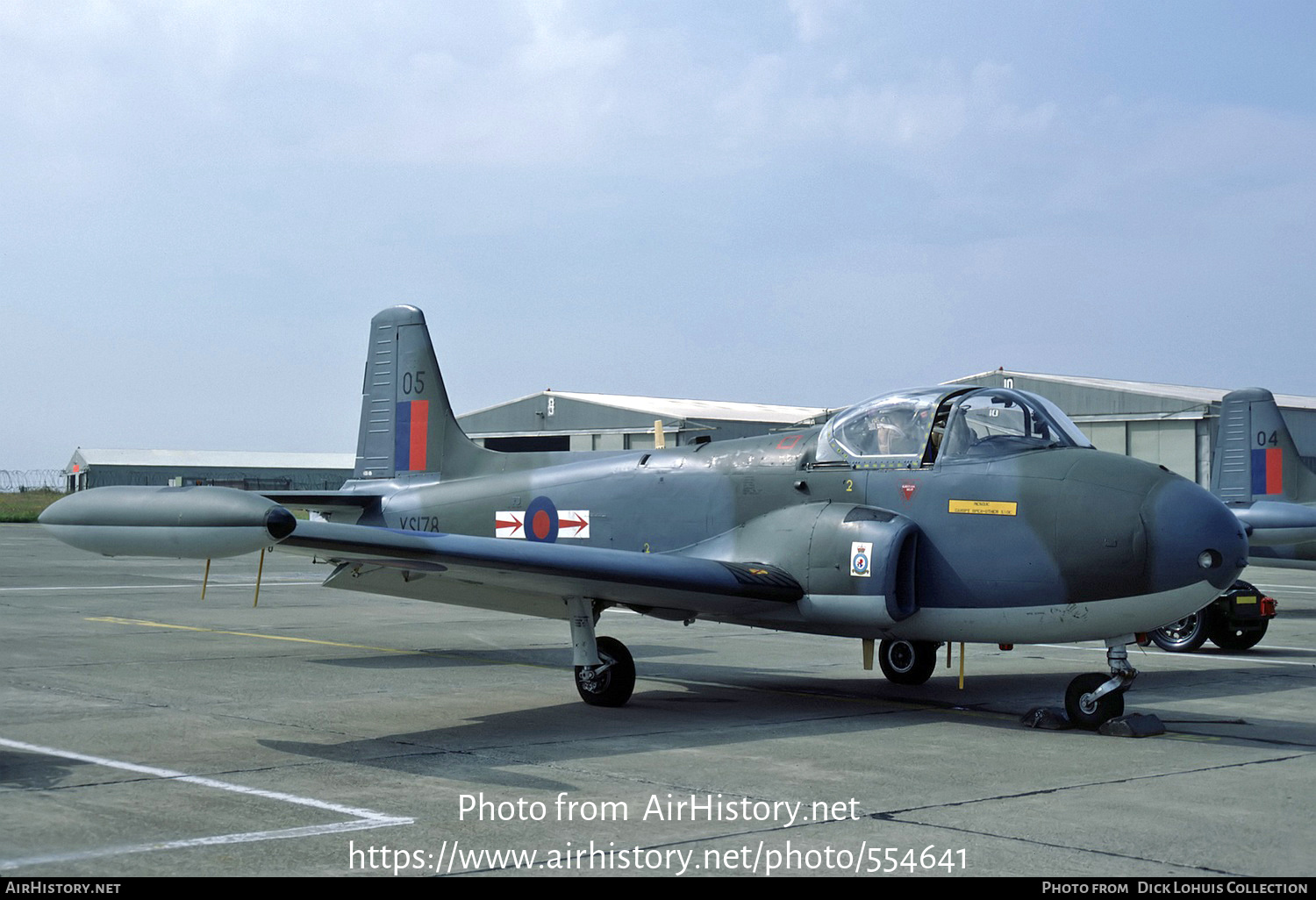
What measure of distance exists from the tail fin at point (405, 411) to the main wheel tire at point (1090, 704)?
7.25 metres

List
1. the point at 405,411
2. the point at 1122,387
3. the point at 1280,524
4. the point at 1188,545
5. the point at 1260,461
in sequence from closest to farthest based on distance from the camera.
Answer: the point at 1188,545, the point at 405,411, the point at 1280,524, the point at 1260,461, the point at 1122,387

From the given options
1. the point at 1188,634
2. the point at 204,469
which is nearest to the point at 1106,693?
the point at 1188,634

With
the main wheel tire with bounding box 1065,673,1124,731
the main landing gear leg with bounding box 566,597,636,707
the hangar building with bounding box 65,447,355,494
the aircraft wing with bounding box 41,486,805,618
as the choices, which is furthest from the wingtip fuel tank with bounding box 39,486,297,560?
the hangar building with bounding box 65,447,355,494

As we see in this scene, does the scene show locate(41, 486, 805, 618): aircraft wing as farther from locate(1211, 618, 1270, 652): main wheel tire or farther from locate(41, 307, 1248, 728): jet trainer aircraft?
locate(1211, 618, 1270, 652): main wheel tire

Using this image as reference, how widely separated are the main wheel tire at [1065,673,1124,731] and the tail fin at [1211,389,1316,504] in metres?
14.8

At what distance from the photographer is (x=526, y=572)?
9.54 m

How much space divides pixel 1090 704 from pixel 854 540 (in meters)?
2.17

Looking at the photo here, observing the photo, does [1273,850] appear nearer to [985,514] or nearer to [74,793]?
[985,514]

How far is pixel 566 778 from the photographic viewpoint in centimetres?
756

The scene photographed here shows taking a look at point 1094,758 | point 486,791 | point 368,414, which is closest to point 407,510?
Answer: point 368,414

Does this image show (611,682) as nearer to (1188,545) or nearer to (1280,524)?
(1188,545)

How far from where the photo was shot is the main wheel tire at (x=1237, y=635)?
1566 cm

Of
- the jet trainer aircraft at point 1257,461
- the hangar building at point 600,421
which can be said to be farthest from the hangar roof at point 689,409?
the jet trainer aircraft at point 1257,461

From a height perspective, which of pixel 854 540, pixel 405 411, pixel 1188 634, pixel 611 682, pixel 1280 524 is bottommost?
pixel 611 682
